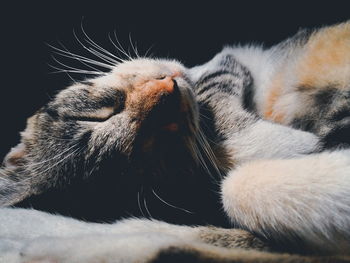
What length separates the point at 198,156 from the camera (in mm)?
970

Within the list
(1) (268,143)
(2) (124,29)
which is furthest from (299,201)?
(2) (124,29)

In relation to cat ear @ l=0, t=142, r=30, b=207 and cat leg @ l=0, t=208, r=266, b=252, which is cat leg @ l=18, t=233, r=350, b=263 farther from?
cat ear @ l=0, t=142, r=30, b=207

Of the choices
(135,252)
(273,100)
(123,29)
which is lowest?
(135,252)

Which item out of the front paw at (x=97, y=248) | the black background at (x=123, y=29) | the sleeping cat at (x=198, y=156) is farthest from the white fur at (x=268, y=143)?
the black background at (x=123, y=29)

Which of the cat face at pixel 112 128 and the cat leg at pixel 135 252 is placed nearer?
the cat leg at pixel 135 252

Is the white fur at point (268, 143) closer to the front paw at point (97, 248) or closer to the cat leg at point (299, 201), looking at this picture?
the cat leg at point (299, 201)

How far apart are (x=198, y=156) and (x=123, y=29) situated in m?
0.78

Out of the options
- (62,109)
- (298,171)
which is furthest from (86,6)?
(298,171)

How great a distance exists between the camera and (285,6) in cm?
146

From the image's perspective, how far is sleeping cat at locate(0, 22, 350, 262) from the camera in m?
0.65

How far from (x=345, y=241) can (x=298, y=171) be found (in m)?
0.15

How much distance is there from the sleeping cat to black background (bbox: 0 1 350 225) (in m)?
0.23

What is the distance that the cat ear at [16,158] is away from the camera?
40.8 inches

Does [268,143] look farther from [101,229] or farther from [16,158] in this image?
[16,158]
